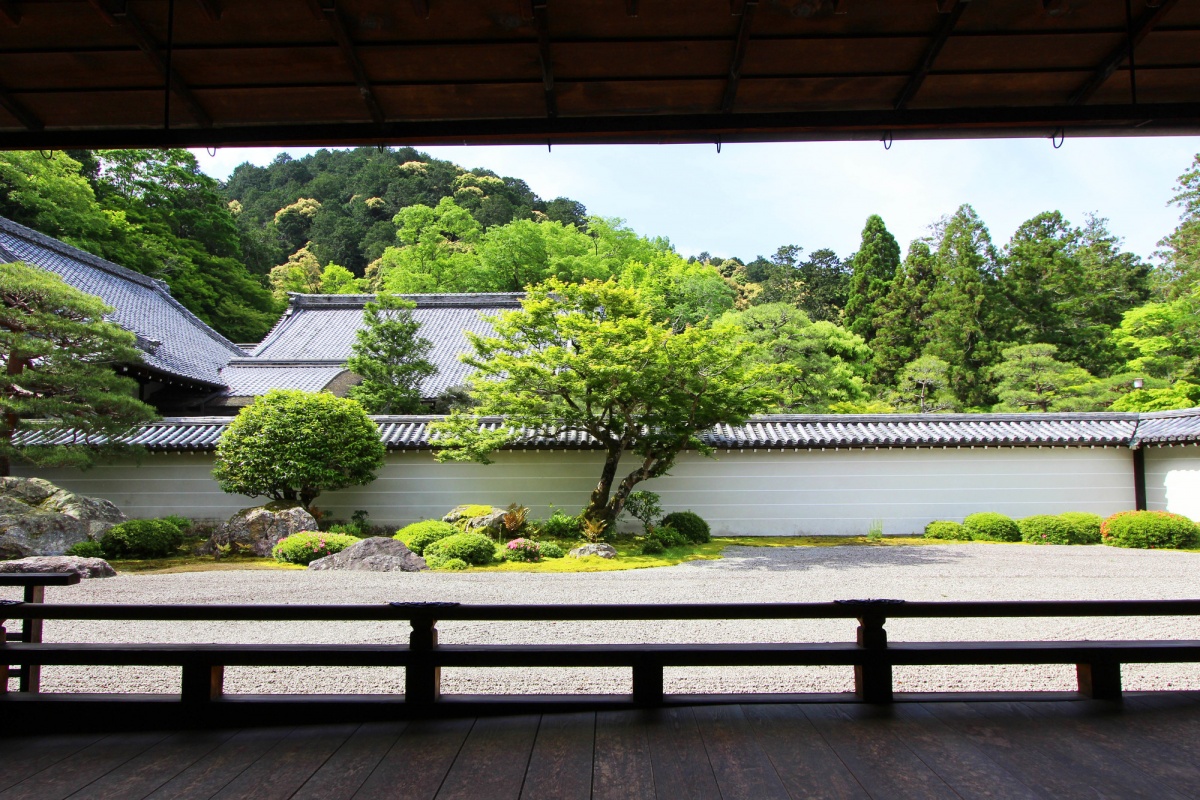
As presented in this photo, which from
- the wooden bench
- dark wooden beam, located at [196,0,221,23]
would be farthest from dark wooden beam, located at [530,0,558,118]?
the wooden bench

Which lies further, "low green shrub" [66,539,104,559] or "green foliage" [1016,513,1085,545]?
"green foliage" [1016,513,1085,545]

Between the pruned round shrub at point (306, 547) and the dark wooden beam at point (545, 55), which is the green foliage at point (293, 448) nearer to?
the pruned round shrub at point (306, 547)

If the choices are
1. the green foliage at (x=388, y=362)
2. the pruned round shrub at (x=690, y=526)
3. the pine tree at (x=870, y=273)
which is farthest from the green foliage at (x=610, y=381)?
the pine tree at (x=870, y=273)

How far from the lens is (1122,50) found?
8.64 ft

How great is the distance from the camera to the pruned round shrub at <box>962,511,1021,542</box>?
13.4 metres

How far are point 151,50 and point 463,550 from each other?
8770mm

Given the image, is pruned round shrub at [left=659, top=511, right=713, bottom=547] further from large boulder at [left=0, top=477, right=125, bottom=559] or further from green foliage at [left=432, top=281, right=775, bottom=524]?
large boulder at [left=0, top=477, right=125, bottom=559]

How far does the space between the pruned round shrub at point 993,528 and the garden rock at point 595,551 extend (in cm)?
717

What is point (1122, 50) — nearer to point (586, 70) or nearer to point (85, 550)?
point (586, 70)

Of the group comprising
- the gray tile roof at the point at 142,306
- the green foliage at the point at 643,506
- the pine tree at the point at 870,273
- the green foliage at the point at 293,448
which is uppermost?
the pine tree at the point at 870,273

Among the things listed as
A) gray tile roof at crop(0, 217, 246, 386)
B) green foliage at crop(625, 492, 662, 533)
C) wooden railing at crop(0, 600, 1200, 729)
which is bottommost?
green foliage at crop(625, 492, 662, 533)

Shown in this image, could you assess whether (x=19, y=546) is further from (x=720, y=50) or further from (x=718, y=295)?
(x=718, y=295)

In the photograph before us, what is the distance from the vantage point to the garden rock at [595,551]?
1124 centimetres

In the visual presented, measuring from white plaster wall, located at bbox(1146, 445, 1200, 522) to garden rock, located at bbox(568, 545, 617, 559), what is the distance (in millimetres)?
11147
